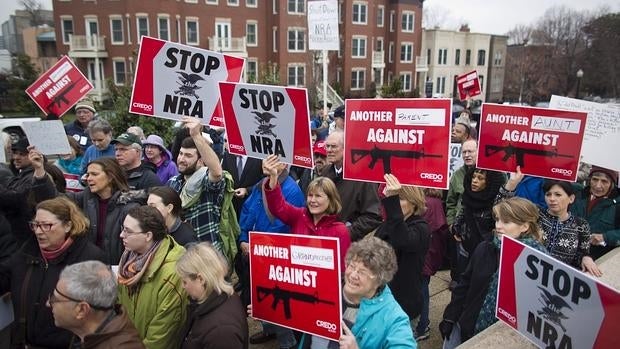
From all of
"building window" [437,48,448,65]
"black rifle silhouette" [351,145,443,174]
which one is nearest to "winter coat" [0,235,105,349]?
"black rifle silhouette" [351,145,443,174]

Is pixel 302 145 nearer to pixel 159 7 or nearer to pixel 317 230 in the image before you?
pixel 317 230

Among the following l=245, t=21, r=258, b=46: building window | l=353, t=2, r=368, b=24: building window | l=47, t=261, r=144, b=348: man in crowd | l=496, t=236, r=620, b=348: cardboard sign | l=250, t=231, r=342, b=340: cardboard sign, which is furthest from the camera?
l=353, t=2, r=368, b=24: building window

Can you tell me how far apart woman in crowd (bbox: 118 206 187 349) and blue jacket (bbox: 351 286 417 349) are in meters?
1.30

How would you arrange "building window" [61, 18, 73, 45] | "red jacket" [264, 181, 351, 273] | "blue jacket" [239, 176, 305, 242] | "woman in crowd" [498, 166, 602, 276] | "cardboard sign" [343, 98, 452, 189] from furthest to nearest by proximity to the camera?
"building window" [61, 18, 73, 45] < "blue jacket" [239, 176, 305, 242] < "woman in crowd" [498, 166, 602, 276] < "red jacket" [264, 181, 351, 273] < "cardboard sign" [343, 98, 452, 189]

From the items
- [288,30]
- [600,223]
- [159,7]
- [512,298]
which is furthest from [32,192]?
[288,30]

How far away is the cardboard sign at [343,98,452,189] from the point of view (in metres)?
3.64

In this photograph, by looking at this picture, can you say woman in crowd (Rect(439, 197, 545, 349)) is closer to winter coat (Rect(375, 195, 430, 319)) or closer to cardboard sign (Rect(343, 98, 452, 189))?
winter coat (Rect(375, 195, 430, 319))

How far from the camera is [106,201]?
4320 millimetres

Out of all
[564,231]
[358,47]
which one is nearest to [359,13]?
[358,47]

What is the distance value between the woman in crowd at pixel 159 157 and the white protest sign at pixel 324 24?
5.14 m

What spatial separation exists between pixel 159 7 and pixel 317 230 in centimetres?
3708

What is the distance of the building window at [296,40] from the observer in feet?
136

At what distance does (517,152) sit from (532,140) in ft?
0.56

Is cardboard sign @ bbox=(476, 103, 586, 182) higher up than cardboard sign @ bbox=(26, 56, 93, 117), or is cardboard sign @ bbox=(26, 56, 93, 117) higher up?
cardboard sign @ bbox=(26, 56, 93, 117)
